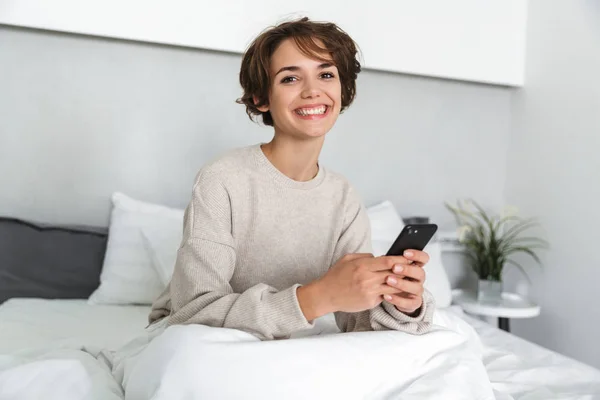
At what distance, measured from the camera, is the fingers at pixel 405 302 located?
112cm

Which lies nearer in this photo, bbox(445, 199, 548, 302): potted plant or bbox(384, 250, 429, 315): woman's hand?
bbox(384, 250, 429, 315): woman's hand

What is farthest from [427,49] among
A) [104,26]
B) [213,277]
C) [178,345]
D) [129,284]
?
[178,345]

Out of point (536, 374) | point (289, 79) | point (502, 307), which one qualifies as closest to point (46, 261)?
point (289, 79)

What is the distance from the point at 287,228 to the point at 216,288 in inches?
9.7

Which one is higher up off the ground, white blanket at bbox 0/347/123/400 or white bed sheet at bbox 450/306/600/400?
white blanket at bbox 0/347/123/400

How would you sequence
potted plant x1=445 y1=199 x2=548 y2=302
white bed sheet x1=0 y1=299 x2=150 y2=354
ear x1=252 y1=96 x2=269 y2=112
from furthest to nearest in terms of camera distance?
potted plant x1=445 y1=199 x2=548 y2=302 < white bed sheet x1=0 y1=299 x2=150 y2=354 < ear x1=252 y1=96 x2=269 y2=112

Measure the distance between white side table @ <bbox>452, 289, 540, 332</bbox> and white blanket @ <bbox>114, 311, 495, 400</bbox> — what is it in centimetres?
142

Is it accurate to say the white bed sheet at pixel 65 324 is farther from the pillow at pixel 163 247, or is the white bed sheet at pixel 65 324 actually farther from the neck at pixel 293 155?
the neck at pixel 293 155

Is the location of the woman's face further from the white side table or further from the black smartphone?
the white side table

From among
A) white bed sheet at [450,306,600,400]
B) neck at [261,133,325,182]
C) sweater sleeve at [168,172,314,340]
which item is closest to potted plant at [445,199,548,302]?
white bed sheet at [450,306,600,400]

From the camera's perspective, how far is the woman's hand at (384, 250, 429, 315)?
1.08 m

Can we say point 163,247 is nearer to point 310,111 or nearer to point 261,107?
point 261,107

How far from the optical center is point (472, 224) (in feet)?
9.61

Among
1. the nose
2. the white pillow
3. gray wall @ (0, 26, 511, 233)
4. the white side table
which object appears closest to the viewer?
the nose
